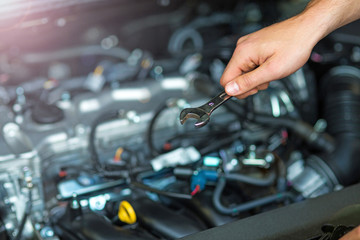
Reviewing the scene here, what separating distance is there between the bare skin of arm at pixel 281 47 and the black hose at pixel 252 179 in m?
0.33

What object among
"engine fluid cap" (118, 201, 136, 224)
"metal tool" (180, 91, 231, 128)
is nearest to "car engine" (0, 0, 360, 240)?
"engine fluid cap" (118, 201, 136, 224)

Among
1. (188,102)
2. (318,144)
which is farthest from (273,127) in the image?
(188,102)

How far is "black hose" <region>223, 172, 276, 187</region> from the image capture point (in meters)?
1.16

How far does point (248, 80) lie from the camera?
86 cm

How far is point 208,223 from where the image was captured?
1082mm

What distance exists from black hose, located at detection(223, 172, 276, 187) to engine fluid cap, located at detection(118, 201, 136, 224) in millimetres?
286

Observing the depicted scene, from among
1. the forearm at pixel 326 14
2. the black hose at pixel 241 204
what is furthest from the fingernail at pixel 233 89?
the black hose at pixel 241 204

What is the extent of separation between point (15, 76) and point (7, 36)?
23 cm

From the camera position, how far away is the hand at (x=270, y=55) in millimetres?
859

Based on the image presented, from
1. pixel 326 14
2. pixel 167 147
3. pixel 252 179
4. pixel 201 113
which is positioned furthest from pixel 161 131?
pixel 326 14

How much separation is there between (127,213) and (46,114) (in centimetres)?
45

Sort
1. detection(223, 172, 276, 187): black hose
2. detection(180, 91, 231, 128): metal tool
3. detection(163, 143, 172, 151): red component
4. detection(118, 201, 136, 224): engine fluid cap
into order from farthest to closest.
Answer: detection(163, 143, 172, 151): red component
detection(223, 172, 276, 187): black hose
detection(118, 201, 136, 224): engine fluid cap
detection(180, 91, 231, 128): metal tool

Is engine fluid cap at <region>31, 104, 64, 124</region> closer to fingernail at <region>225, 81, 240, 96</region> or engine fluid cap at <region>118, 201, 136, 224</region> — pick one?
engine fluid cap at <region>118, 201, 136, 224</region>

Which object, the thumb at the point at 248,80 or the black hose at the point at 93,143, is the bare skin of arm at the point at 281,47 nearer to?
the thumb at the point at 248,80
